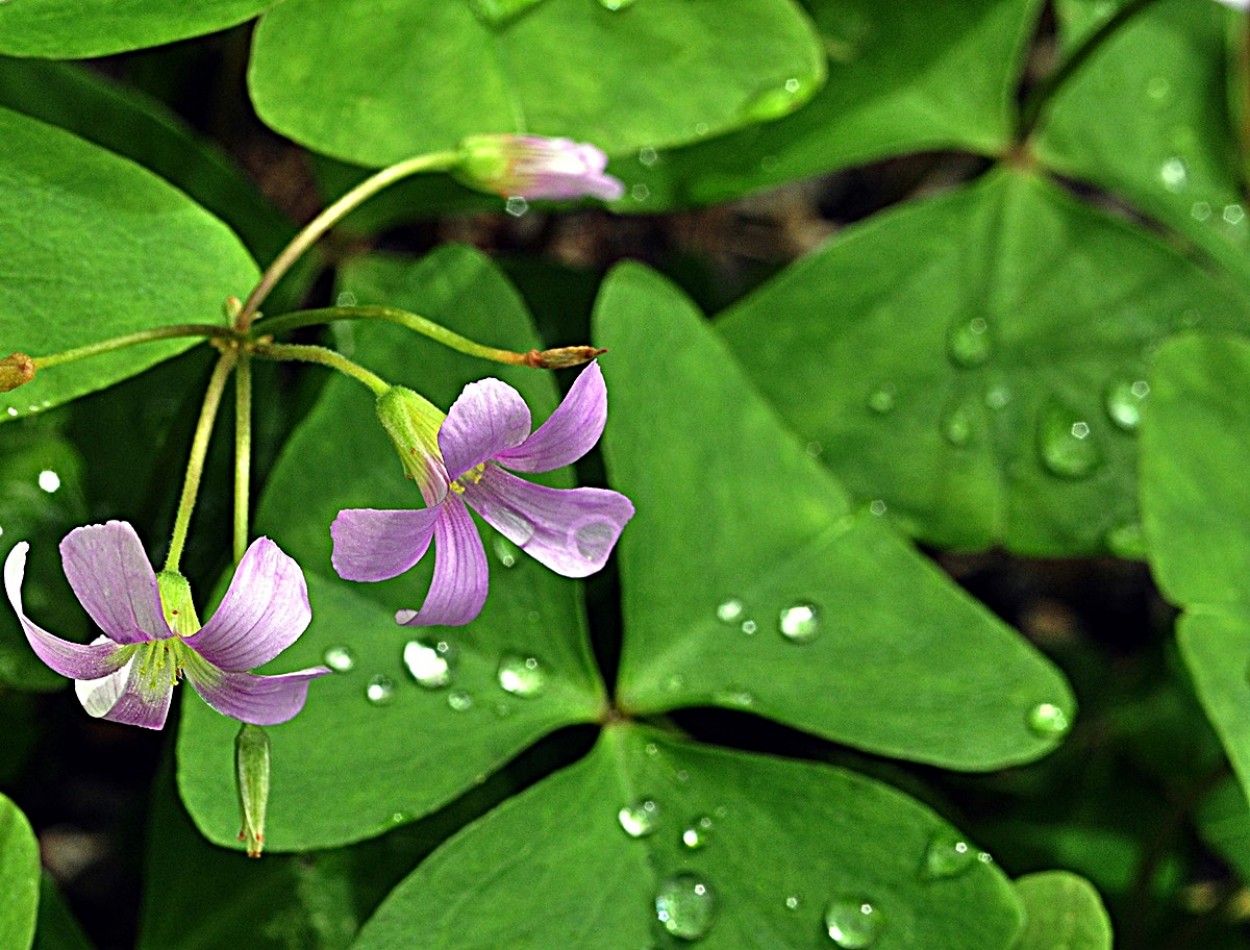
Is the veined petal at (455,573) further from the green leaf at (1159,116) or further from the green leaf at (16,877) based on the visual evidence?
the green leaf at (1159,116)

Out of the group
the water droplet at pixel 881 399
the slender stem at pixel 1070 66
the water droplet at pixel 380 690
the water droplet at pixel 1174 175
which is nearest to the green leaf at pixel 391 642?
the water droplet at pixel 380 690

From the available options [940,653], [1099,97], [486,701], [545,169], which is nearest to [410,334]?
[545,169]

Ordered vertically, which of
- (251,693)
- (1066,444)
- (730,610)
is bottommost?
(1066,444)

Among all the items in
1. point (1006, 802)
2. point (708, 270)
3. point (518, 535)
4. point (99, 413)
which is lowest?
point (1006, 802)

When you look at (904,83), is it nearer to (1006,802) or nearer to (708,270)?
(708,270)

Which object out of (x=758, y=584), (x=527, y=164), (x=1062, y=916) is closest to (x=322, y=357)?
(x=527, y=164)

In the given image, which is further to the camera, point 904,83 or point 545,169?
point 904,83

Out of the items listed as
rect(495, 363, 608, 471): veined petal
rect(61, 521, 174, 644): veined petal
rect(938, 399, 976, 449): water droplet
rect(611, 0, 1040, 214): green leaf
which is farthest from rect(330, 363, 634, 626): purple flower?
rect(938, 399, 976, 449): water droplet

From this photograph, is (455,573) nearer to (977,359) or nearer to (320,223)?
(320,223)
